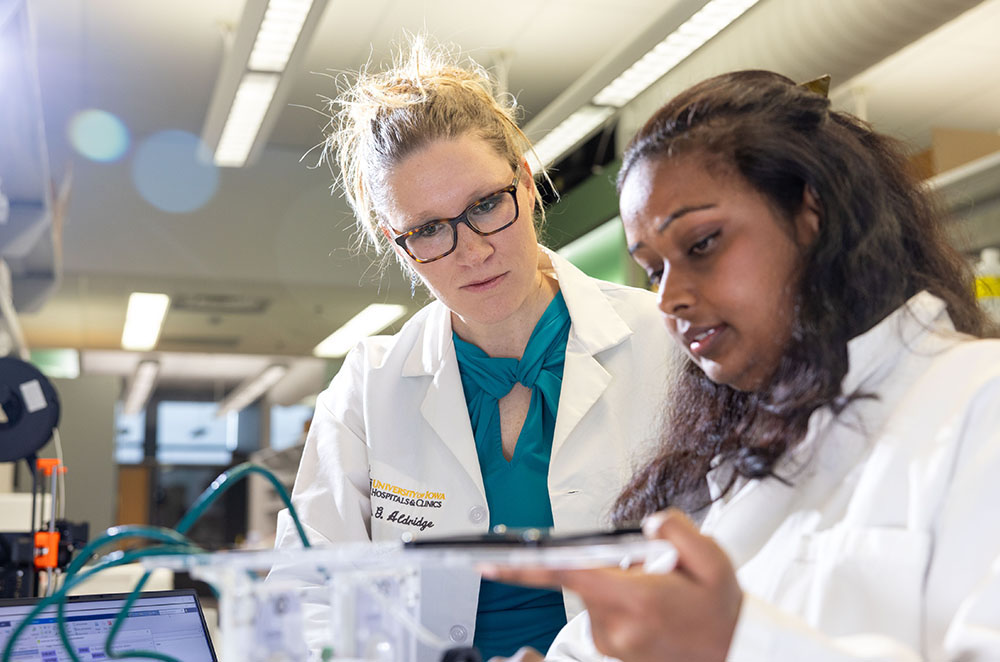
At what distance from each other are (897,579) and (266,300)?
220 inches

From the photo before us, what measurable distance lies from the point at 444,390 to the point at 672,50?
218 cm

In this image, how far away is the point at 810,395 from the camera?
82cm

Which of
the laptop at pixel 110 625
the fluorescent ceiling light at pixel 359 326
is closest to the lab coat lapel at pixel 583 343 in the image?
the laptop at pixel 110 625

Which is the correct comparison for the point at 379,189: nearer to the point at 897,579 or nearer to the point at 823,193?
the point at 823,193

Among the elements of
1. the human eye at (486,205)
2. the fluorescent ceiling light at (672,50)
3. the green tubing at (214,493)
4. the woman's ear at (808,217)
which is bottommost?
the green tubing at (214,493)

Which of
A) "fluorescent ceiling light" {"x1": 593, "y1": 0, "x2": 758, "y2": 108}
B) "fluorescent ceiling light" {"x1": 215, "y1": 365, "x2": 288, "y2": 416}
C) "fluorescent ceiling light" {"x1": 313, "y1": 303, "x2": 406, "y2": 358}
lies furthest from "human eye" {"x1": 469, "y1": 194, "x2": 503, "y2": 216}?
"fluorescent ceiling light" {"x1": 215, "y1": 365, "x2": 288, "y2": 416}

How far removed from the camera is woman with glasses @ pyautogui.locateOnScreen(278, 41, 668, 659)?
1.39m

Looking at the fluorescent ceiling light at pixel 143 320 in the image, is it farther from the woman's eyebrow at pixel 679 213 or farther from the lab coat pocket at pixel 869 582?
the lab coat pocket at pixel 869 582

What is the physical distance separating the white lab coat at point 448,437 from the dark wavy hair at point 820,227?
0.42 m

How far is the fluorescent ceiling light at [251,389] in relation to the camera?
272 inches

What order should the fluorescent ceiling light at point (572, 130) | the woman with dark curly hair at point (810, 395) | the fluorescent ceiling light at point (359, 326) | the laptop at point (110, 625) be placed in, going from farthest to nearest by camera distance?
the fluorescent ceiling light at point (359, 326), the fluorescent ceiling light at point (572, 130), the laptop at point (110, 625), the woman with dark curly hair at point (810, 395)

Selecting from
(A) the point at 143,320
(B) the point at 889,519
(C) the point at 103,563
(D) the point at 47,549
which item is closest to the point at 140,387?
(A) the point at 143,320

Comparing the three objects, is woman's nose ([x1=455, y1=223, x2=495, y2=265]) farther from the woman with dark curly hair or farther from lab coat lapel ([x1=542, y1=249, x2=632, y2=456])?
the woman with dark curly hair

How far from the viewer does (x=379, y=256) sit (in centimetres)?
171
